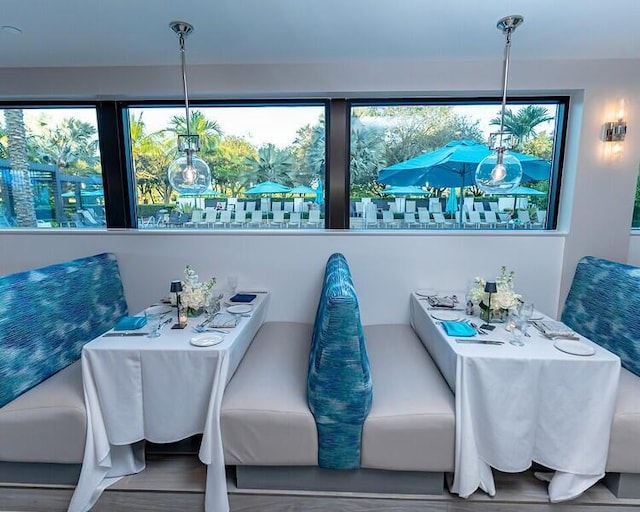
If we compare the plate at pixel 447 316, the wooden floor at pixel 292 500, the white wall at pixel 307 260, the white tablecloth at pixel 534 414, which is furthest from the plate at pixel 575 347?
the white wall at pixel 307 260

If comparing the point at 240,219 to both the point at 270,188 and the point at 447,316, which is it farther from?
the point at 447,316

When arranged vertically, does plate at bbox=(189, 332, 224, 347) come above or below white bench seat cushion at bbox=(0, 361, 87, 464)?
above

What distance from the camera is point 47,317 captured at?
1.80m

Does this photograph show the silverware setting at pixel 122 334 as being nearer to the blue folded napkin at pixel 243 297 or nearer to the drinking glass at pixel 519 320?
the blue folded napkin at pixel 243 297

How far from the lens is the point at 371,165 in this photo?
2602 millimetres

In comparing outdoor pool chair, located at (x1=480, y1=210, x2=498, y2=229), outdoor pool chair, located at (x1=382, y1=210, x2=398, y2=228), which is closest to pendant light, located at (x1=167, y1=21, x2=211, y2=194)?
outdoor pool chair, located at (x1=382, y1=210, x2=398, y2=228)

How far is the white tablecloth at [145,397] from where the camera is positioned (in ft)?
4.92

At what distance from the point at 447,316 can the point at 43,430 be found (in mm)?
2099

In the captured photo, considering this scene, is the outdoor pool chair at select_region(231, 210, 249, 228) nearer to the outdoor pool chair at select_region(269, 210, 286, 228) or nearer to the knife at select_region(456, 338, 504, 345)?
the outdoor pool chair at select_region(269, 210, 286, 228)

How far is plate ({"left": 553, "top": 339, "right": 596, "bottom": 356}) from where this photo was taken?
1471 millimetres

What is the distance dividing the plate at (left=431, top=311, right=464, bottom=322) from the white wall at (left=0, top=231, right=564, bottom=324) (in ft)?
1.79

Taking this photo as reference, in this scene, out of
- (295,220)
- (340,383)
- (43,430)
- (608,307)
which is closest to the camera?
(340,383)

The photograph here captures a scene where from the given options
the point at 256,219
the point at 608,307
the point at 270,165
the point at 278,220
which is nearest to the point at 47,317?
the point at 256,219

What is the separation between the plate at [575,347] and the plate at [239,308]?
1652mm
